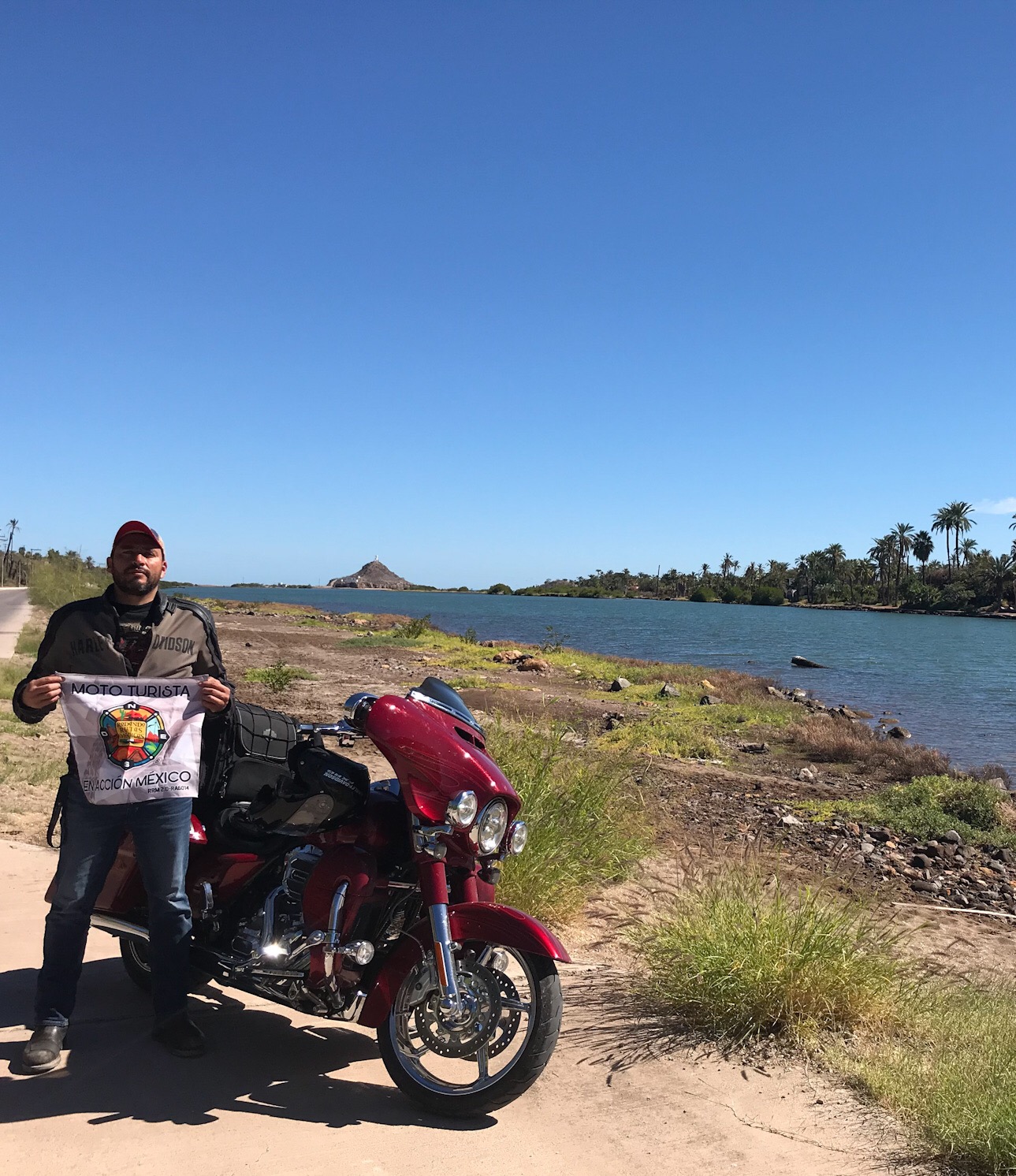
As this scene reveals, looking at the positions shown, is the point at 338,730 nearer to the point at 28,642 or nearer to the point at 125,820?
the point at 125,820

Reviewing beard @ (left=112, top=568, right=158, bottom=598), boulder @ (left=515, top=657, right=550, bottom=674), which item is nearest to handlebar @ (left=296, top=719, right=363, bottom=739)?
Answer: beard @ (left=112, top=568, right=158, bottom=598)

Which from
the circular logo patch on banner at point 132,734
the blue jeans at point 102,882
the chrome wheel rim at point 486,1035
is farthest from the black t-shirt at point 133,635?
the chrome wheel rim at point 486,1035

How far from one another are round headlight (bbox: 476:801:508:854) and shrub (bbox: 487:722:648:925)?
239 cm

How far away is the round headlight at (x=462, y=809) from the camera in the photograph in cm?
304

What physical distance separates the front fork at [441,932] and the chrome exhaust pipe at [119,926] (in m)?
1.41

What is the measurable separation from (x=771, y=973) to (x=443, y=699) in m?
2.07

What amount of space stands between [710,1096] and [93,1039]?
2.53m

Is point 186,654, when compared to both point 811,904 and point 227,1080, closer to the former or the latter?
point 227,1080

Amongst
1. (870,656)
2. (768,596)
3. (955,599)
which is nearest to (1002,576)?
(955,599)

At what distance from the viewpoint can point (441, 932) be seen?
3.05 m

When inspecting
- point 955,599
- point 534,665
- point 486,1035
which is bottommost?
point 534,665

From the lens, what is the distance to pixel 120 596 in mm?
3479

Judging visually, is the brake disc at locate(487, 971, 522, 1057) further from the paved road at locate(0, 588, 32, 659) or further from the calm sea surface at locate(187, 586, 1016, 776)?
the paved road at locate(0, 588, 32, 659)

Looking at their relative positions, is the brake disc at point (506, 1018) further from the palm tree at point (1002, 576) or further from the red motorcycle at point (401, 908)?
the palm tree at point (1002, 576)
